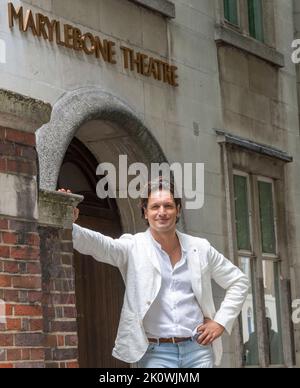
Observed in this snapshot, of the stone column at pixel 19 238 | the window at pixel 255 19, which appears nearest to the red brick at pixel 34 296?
the stone column at pixel 19 238

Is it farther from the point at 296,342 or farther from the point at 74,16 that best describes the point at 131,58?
the point at 296,342

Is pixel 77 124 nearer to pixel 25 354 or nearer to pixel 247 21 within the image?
pixel 25 354

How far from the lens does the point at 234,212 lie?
1315 centimetres

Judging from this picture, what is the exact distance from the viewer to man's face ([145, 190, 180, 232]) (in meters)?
6.58

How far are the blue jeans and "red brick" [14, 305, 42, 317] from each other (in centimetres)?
66

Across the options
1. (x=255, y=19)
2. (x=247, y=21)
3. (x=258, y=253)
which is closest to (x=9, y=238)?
(x=258, y=253)

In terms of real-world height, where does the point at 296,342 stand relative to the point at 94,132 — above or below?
below

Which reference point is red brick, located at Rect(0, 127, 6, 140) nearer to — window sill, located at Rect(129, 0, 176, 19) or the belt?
the belt

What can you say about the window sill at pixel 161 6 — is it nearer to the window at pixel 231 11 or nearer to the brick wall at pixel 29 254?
the window at pixel 231 11

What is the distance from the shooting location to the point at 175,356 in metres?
6.54

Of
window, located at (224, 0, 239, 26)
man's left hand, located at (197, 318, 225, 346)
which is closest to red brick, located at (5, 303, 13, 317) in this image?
man's left hand, located at (197, 318, 225, 346)

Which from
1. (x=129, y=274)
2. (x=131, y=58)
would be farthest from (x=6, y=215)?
(x=131, y=58)

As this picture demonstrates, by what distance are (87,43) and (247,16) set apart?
13.3ft

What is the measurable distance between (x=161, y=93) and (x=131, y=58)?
0.66 metres
